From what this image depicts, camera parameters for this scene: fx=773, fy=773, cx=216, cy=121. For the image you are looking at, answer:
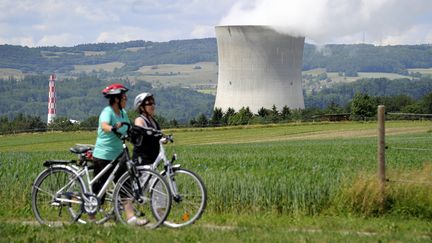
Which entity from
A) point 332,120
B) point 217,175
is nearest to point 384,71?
point 332,120

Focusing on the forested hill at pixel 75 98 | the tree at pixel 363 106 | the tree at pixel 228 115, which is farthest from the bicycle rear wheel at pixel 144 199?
the forested hill at pixel 75 98

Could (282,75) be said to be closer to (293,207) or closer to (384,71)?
(293,207)

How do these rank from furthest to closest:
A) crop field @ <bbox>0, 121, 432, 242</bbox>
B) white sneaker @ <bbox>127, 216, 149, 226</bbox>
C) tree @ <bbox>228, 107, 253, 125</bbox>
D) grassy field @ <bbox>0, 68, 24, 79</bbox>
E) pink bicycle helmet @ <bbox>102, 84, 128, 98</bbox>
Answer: grassy field @ <bbox>0, 68, 24, 79</bbox> → tree @ <bbox>228, 107, 253, 125</bbox> → pink bicycle helmet @ <bbox>102, 84, 128, 98</bbox> → white sneaker @ <bbox>127, 216, 149, 226</bbox> → crop field @ <bbox>0, 121, 432, 242</bbox>

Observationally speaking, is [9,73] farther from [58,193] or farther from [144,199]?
[144,199]

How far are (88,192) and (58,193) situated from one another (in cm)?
34

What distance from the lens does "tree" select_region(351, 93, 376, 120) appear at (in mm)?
52500

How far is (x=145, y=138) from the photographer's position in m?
6.71

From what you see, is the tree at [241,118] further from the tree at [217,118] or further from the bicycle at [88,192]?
the bicycle at [88,192]

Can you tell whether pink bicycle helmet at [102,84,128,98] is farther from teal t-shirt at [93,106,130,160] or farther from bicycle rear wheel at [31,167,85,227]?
bicycle rear wheel at [31,167,85,227]

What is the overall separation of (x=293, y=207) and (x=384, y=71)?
182 m

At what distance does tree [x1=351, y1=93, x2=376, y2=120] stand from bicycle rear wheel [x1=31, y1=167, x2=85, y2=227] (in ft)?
152

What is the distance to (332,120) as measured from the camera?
46906 millimetres

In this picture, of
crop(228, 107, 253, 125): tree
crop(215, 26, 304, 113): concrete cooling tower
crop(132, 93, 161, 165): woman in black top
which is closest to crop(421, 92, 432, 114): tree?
crop(228, 107, 253, 125): tree

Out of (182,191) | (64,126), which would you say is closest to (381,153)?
(182,191)
